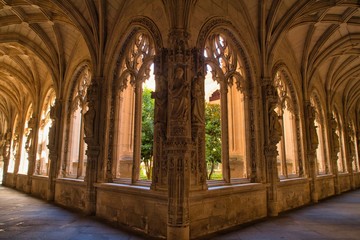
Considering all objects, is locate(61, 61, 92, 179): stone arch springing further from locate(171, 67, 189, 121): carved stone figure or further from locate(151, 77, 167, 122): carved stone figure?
locate(171, 67, 189, 121): carved stone figure

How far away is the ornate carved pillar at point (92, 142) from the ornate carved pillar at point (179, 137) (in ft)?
10.0

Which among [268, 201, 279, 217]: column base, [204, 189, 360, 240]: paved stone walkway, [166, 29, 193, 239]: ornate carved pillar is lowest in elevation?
[204, 189, 360, 240]: paved stone walkway

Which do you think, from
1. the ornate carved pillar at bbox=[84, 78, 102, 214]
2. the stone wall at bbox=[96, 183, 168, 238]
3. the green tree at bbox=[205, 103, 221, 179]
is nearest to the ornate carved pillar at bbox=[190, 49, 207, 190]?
the stone wall at bbox=[96, 183, 168, 238]

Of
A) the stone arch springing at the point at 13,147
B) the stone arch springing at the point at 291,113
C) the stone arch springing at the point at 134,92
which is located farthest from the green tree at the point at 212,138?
the stone arch springing at the point at 13,147

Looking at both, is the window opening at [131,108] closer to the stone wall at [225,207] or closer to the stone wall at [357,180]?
the stone wall at [225,207]

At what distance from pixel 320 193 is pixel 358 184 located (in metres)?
8.73

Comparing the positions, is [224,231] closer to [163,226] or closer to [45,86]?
[163,226]

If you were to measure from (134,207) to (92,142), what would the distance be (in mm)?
2512

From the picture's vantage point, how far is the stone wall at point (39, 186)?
10356mm

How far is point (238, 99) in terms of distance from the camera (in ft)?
28.8

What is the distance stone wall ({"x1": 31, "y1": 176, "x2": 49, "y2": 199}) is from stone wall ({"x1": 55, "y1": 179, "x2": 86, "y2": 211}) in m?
1.56

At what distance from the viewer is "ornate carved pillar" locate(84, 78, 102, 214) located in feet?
22.6

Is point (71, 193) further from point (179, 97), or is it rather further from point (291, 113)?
point (291, 113)

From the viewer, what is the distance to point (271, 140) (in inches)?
279
